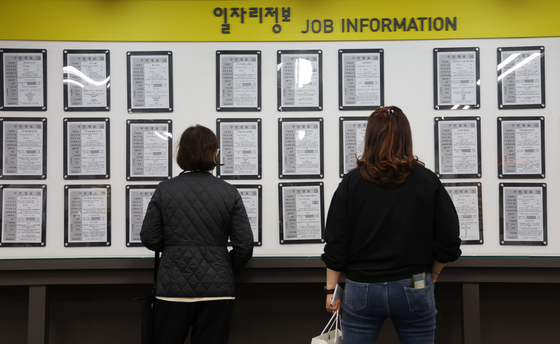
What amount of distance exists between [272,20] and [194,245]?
1.44 metres

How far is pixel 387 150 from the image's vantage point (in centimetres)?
145

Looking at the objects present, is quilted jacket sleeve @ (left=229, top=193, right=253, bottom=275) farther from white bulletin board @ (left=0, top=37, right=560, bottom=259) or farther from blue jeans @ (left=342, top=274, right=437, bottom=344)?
blue jeans @ (left=342, top=274, right=437, bottom=344)

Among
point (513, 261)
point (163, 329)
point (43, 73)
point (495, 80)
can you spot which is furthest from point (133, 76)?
point (513, 261)

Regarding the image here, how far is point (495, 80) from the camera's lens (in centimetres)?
231

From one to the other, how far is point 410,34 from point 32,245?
8.48 feet

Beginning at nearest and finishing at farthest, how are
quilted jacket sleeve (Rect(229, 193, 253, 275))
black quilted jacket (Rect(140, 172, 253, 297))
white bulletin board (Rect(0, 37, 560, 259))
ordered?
black quilted jacket (Rect(140, 172, 253, 297))
quilted jacket sleeve (Rect(229, 193, 253, 275))
white bulletin board (Rect(0, 37, 560, 259))

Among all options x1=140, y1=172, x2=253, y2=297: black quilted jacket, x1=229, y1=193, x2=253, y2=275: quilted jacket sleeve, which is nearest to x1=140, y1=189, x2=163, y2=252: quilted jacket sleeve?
x1=140, y1=172, x2=253, y2=297: black quilted jacket

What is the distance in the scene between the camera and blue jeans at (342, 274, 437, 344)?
4.65ft

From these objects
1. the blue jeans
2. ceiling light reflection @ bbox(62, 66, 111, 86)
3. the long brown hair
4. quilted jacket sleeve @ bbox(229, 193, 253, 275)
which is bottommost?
the blue jeans

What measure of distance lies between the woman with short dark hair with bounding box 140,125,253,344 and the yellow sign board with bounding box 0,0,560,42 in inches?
34.2

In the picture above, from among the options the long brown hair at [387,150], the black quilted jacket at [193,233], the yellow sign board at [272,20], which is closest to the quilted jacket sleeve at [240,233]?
the black quilted jacket at [193,233]

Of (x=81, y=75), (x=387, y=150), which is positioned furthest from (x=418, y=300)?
(x=81, y=75)

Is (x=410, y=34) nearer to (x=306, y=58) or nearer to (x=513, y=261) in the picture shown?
(x=306, y=58)

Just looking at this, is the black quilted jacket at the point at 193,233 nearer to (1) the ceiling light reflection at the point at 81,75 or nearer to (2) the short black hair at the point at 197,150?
(2) the short black hair at the point at 197,150
